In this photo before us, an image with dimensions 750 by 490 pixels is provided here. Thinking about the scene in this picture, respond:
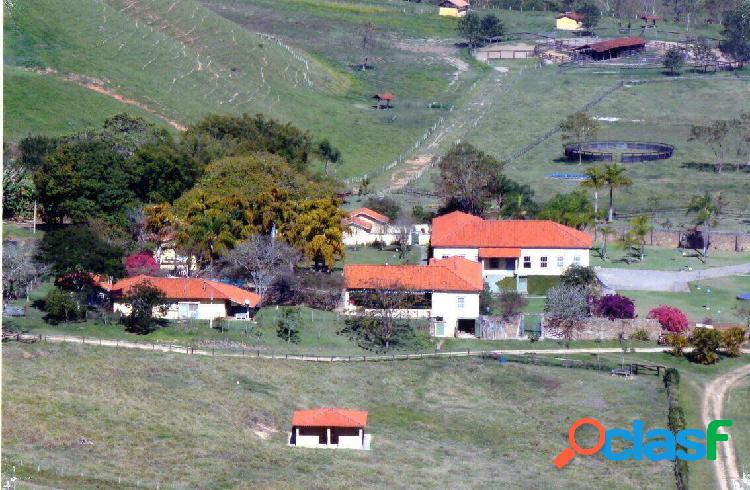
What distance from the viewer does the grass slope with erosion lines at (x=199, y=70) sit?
165m

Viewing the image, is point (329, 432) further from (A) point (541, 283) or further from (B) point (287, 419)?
(A) point (541, 283)

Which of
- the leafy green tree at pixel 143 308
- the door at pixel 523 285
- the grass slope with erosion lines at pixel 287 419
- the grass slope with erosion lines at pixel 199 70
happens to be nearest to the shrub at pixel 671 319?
the grass slope with erosion lines at pixel 287 419

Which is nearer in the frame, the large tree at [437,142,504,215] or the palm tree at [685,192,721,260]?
the palm tree at [685,192,721,260]

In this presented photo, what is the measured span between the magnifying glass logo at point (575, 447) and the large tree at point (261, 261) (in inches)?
998

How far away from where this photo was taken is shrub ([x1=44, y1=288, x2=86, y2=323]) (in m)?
85.8

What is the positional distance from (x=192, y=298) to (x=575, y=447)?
2748 centimetres

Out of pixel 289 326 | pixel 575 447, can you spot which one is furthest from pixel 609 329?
pixel 575 447

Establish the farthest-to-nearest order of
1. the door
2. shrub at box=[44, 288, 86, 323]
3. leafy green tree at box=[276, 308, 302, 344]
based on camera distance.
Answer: the door, leafy green tree at box=[276, 308, 302, 344], shrub at box=[44, 288, 86, 323]

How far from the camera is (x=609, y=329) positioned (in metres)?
93.2

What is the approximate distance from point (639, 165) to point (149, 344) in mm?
79356

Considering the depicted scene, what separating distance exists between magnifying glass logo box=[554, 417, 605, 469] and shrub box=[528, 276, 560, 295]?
2713 cm

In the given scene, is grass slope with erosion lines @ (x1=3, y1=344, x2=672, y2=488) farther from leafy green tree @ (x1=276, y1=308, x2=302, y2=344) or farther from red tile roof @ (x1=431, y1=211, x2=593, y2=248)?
red tile roof @ (x1=431, y1=211, x2=593, y2=248)

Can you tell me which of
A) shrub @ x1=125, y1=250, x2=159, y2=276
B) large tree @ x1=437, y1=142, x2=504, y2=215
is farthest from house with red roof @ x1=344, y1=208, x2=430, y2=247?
shrub @ x1=125, y1=250, x2=159, y2=276

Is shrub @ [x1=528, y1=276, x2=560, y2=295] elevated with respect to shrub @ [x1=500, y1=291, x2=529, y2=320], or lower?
elevated
